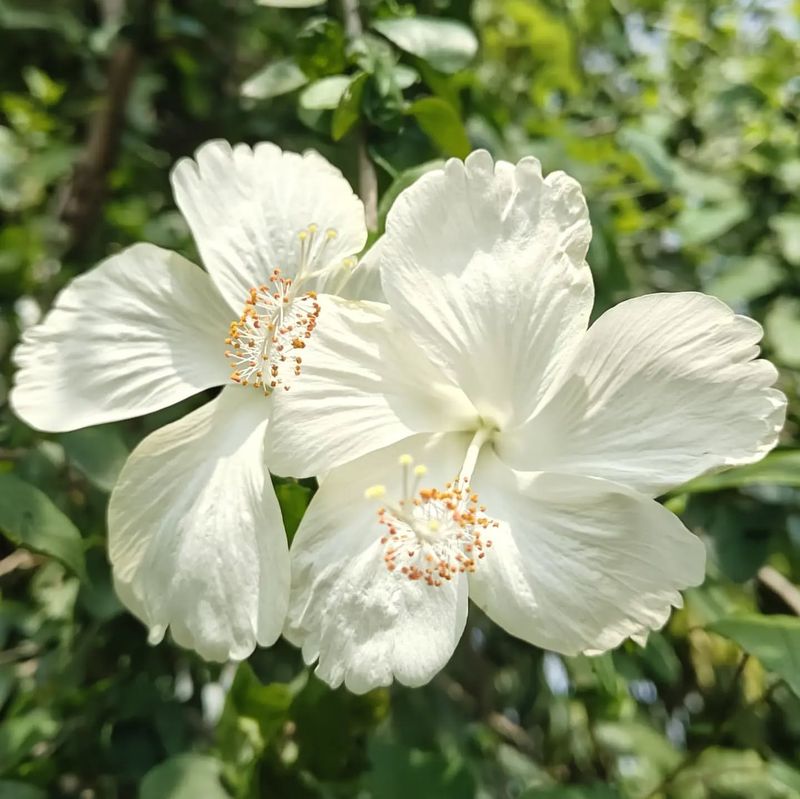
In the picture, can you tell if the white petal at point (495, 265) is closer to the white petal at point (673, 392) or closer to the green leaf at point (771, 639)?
the white petal at point (673, 392)

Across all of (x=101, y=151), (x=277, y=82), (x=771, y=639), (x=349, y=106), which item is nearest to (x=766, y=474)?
(x=771, y=639)

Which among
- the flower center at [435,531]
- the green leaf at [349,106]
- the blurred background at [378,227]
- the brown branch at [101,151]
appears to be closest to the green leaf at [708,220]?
the blurred background at [378,227]

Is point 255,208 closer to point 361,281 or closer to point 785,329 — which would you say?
point 361,281

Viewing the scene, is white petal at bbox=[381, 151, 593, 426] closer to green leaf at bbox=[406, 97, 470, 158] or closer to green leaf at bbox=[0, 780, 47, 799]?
green leaf at bbox=[406, 97, 470, 158]

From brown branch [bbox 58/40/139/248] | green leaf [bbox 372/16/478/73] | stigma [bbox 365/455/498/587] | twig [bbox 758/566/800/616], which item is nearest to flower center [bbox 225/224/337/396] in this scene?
stigma [bbox 365/455/498/587]

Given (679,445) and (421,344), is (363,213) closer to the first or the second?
(421,344)
